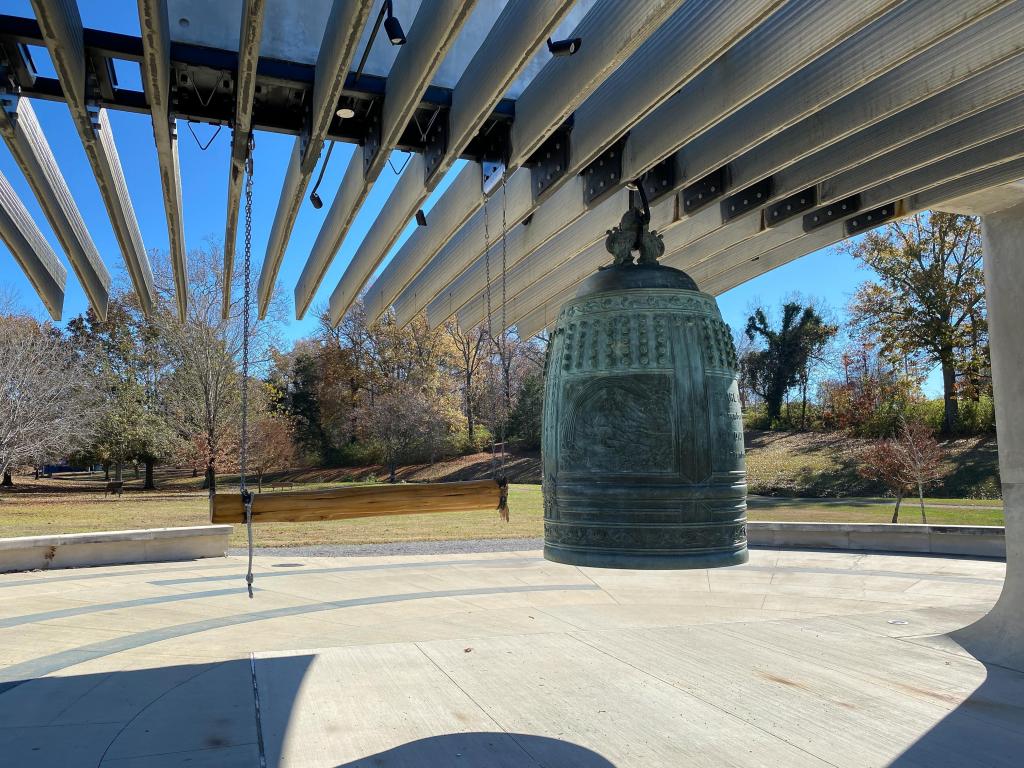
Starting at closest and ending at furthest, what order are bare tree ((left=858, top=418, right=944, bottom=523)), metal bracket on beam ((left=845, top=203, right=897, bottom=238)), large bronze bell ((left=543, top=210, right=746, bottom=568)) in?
large bronze bell ((left=543, top=210, right=746, bottom=568)) → metal bracket on beam ((left=845, top=203, right=897, bottom=238)) → bare tree ((left=858, top=418, right=944, bottom=523))

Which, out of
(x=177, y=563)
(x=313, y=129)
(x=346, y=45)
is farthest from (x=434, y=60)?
(x=177, y=563)

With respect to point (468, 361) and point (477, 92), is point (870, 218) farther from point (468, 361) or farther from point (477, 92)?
point (468, 361)

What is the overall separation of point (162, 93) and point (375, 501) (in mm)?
2734

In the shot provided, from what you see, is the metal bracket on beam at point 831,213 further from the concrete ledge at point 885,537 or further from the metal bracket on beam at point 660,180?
the concrete ledge at point 885,537

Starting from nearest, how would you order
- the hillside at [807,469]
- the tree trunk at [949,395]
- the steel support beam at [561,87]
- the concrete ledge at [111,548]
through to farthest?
1. the steel support beam at [561,87]
2. the concrete ledge at [111,548]
3. the hillside at [807,469]
4. the tree trunk at [949,395]

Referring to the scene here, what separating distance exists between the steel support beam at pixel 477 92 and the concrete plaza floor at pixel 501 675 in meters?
3.43

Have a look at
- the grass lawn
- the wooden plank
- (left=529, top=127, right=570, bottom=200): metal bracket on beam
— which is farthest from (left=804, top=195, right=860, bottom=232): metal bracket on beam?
the grass lawn

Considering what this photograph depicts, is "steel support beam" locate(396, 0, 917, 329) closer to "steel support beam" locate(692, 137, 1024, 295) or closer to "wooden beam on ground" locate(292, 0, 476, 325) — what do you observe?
"wooden beam on ground" locate(292, 0, 476, 325)

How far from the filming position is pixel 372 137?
472 centimetres

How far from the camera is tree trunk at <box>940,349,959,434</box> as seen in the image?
30.4 m

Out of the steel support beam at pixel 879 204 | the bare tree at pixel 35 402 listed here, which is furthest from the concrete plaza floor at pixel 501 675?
the bare tree at pixel 35 402

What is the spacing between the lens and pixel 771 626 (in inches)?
321

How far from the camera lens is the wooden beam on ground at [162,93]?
3.33 metres

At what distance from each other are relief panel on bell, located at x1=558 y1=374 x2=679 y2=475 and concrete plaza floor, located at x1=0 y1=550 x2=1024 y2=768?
1990mm
